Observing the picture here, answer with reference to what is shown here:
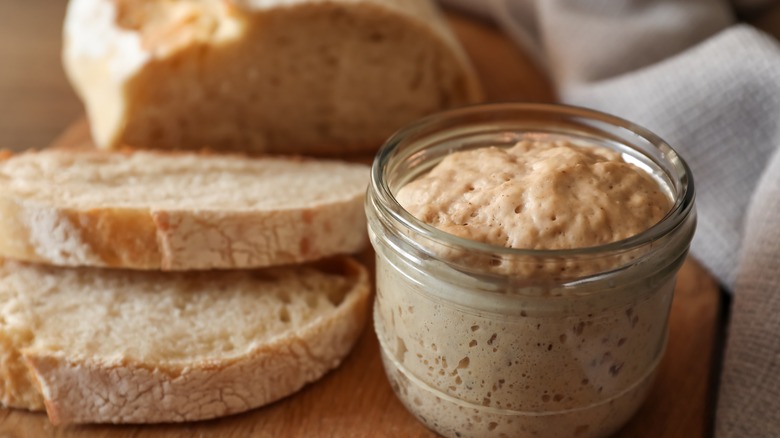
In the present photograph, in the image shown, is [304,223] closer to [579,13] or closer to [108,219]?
[108,219]

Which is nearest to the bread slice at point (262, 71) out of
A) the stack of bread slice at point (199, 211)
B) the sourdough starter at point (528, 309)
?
the stack of bread slice at point (199, 211)

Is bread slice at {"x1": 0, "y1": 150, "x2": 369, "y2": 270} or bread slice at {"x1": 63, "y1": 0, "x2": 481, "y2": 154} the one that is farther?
bread slice at {"x1": 63, "y1": 0, "x2": 481, "y2": 154}

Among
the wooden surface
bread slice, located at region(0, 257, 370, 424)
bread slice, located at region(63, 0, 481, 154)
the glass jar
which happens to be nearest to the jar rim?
the glass jar

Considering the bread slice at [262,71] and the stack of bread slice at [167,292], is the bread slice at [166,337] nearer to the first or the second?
the stack of bread slice at [167,292]

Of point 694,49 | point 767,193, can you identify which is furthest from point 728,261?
point 694,49

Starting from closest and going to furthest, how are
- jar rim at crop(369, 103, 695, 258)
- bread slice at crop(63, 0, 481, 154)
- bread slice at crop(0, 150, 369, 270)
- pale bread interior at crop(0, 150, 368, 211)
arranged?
jar rim at crop(369, 103, 695, 258)
bread slice at crop(0, 150, 369, 270)
pale bread interior at crop(0, 150, 368, 211)
bread slice at crop(63, 0, 481, 154)

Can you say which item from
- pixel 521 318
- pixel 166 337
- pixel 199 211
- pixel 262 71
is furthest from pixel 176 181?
pixel 521 318

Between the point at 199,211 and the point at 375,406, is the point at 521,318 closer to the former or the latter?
the point at 375,406

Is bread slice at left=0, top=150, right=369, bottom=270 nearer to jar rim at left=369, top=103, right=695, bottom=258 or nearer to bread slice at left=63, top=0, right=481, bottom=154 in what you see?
jar rim at left=369, top=103, right=695, bottom=258
